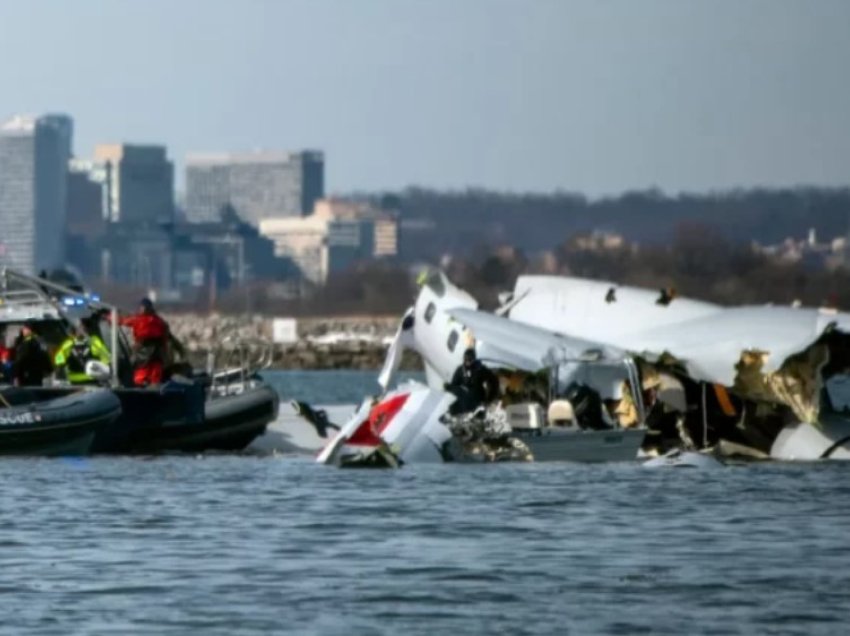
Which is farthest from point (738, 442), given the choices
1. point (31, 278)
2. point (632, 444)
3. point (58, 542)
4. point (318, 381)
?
point (318, 381)

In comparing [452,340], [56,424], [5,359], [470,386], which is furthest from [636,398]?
[5,359]

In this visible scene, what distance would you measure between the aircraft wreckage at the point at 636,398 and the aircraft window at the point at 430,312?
1.99 m

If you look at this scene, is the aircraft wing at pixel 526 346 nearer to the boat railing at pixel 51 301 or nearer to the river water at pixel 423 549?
the river water at pixel 423 549

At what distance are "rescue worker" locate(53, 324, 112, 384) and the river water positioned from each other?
3.08 m

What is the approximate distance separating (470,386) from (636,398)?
2152mm

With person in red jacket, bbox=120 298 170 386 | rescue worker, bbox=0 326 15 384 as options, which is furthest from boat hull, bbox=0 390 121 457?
person in red jacket, bbox=120 298 170 386

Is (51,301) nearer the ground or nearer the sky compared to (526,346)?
nearer the sky

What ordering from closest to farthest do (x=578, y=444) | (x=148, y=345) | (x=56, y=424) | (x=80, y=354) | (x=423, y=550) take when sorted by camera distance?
(x=423, y=550) → (x=56, y=424) → (x=578, y=444) → (x=80, y=354) → (x=148, y=345)

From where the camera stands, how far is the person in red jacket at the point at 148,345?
134 ft

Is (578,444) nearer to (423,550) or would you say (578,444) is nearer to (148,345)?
(148,345)

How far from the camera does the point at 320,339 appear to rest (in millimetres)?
144625

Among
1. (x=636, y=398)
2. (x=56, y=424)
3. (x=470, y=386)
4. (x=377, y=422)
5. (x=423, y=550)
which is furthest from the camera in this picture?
(x=636, y=398)

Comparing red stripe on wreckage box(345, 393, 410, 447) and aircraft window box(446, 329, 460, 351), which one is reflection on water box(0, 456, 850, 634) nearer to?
red stripe on wreckage box(345, 393, 410, 447)

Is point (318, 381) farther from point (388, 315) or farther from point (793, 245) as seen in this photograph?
point (793, 245)
